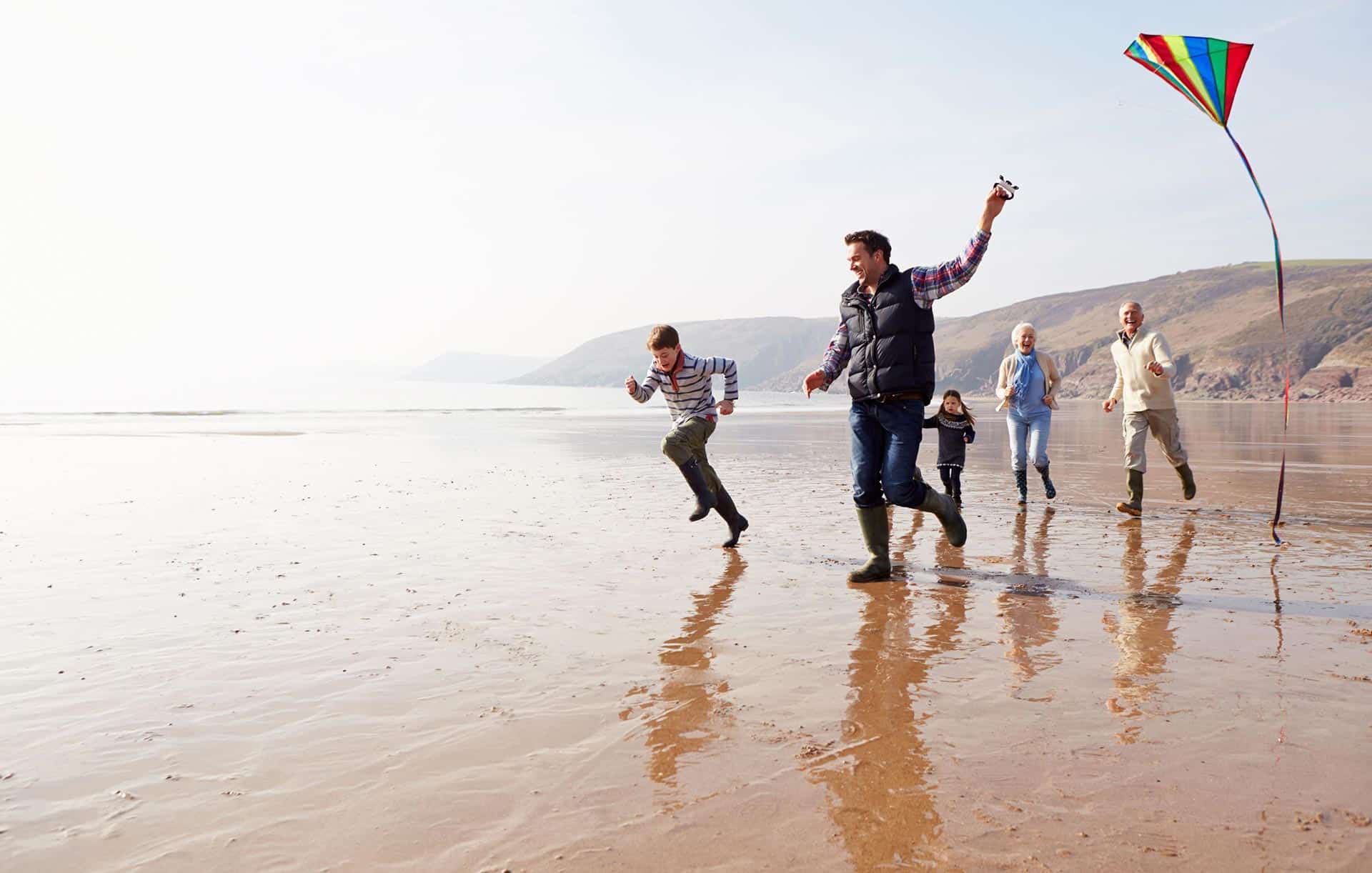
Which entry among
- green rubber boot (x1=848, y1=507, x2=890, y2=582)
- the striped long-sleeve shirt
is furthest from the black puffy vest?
the striped long-sleeve shirt

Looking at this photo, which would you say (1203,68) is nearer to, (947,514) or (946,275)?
(946,275)

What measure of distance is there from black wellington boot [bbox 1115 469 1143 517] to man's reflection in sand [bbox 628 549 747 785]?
5.75 m

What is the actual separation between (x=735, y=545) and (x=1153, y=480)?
799 cm

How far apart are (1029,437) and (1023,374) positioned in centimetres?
79

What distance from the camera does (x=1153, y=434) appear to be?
9.65 meters

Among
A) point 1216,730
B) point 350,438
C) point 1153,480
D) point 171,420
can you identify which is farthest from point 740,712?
Answer: point 171,420

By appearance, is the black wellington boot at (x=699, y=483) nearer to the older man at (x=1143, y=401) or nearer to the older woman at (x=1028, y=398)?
the older woman at (x=1028, y=398)

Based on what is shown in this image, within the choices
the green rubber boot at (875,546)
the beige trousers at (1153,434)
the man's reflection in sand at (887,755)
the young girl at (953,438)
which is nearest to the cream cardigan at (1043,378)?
the young girl at (953,438)

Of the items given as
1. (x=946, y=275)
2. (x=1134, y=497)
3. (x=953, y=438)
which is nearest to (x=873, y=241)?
(x=946, y=275)

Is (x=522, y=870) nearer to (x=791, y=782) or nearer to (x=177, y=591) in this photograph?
(x=791, y=782)

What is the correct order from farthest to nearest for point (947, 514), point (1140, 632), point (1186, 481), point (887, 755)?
point (1186, 481) → point (947, 514) → point (1140, 632) → point (887, 755)

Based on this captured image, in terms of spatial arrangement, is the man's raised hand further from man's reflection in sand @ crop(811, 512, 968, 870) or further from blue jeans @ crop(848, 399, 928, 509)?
man's reflection in sand @ crop(811, 512, 968, 870)

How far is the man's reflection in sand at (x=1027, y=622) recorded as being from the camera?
4121 millimetres

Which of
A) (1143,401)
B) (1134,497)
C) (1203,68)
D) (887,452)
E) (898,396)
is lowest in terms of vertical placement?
(1134,497)
